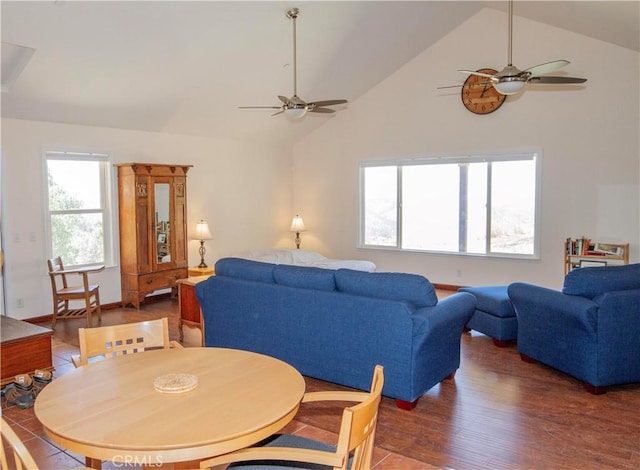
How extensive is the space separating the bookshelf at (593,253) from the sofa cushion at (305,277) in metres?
4.26

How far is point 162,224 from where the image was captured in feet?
23.2

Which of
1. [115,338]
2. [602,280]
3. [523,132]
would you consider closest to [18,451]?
[115,338]

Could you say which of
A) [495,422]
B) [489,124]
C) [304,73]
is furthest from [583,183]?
[495,422]

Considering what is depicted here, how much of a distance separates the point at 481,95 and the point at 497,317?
3874mm

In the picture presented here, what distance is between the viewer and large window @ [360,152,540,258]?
7457 millimetres

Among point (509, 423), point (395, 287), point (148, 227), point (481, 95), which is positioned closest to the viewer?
point (509, 423)

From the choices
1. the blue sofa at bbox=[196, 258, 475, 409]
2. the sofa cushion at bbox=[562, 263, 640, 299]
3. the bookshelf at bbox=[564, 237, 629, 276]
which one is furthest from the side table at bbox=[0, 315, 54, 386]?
the bookshelf at bbox=[564, 237, 629, 276]

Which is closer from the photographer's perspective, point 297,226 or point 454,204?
point 454,204

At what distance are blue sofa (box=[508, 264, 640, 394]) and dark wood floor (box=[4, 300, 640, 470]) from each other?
0.17 meters

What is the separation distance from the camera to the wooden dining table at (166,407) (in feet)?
5.33

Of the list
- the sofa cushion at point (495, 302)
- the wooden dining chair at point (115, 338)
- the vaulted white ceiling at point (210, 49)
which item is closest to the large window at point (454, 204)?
the vaulted white ceiling at point (210, 49)

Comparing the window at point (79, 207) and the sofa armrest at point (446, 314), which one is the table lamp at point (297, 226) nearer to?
the window at point (79, 207)

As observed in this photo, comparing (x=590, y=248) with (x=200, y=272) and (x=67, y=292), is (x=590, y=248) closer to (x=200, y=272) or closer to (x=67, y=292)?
(x=200, y=272)

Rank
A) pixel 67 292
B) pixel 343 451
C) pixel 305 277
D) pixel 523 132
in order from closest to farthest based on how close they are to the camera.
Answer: pixel 343 451 → pixel 305 277 → pixel 67 292 → pixel 523 132
